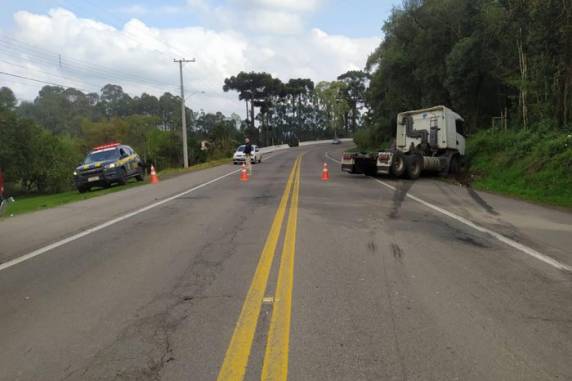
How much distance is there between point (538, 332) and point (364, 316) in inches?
58.0

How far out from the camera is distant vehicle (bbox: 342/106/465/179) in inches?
868

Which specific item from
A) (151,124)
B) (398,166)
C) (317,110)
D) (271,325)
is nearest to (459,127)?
(398,166)

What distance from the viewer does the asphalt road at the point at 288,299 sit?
12.7 ft

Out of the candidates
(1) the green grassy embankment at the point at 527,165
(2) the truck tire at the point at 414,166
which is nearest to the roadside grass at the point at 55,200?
(2) the truck tire at the point at 414,166

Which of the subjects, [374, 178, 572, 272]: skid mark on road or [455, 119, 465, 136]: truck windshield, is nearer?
[374, 178, 572, 272]: skid mark on road

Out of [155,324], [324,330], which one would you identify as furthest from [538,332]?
[155,324]

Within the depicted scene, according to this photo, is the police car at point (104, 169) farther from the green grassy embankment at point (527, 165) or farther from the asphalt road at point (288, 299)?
the green grassy embankment at point (527, 165)

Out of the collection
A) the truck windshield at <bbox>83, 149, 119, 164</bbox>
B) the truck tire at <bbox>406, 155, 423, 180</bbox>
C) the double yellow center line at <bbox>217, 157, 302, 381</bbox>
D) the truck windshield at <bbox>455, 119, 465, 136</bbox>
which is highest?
the truck windshield at <bbox>455, 119, 465, 136</bbox>

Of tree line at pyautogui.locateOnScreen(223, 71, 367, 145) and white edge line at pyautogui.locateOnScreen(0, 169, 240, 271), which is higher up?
tree line at pyautogui.locateOnScreen(223, 71, 367, 145)

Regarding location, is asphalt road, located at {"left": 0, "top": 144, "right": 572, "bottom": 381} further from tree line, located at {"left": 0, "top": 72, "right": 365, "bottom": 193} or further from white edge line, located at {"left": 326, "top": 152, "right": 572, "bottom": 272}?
tree line, located at {"left": 0, "top": 72, "right": 365, "bottom": 193}

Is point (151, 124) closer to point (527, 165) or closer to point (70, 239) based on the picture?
point (527, 165)

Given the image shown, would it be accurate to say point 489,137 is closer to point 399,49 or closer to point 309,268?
point 399,49

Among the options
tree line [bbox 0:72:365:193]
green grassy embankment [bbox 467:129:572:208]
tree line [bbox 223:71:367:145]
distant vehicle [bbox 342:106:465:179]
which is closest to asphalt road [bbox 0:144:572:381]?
green grassy embankment [bbox 467:129:572:208]

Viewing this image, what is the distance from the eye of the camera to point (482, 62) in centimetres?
3294
